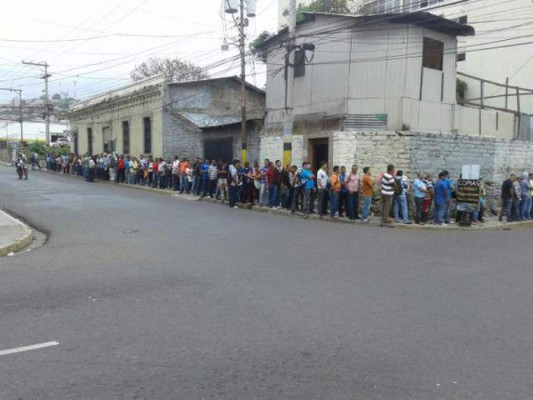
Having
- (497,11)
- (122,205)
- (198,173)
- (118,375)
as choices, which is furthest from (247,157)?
(118,375)

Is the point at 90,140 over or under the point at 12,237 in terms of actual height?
over

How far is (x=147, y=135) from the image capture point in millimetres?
32406

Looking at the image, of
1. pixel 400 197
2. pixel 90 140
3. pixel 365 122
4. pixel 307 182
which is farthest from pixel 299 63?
pixel 90 140

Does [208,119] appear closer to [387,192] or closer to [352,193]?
[352,193]

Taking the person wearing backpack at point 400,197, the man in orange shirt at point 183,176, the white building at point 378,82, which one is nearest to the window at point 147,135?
the man in orange shirt at point 183,176

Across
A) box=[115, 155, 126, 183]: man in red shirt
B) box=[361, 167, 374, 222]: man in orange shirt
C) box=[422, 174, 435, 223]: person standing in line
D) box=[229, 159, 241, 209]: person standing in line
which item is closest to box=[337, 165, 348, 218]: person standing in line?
box=[361, 167, 374, 222]: man in orange shirt

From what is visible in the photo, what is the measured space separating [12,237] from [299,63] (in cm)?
1305

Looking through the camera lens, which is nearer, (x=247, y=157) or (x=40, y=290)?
(x=40, y=290)

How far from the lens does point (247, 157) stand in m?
23.8

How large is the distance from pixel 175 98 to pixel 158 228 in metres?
19.0

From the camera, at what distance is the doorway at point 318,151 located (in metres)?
19.1

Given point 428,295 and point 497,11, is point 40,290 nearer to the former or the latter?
point 428,295

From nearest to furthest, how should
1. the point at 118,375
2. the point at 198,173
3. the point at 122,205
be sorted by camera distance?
the point at 118,375 < the point at 122,205 < the point at 198,173

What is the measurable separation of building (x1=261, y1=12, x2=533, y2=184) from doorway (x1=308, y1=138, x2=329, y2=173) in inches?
1.5
